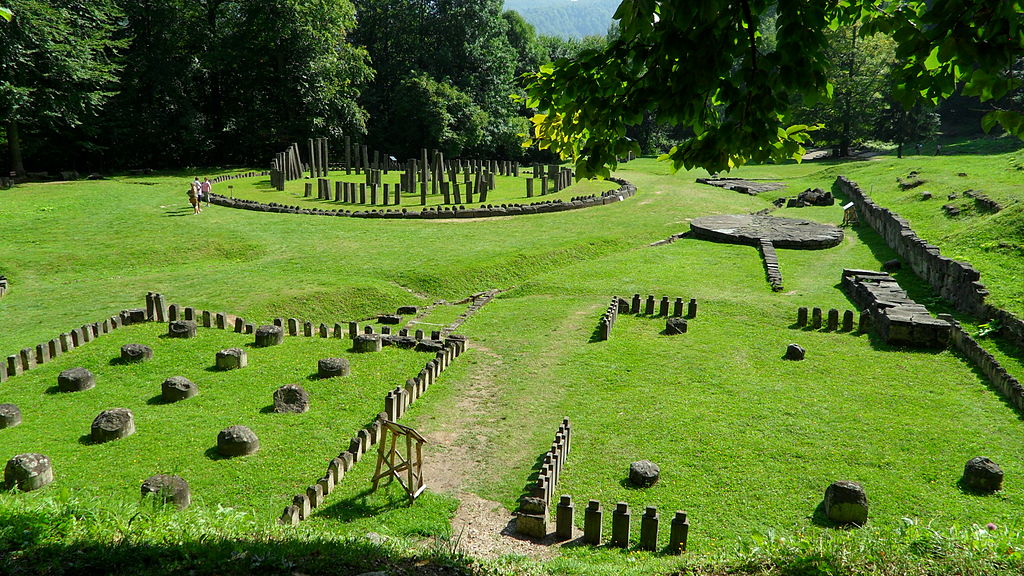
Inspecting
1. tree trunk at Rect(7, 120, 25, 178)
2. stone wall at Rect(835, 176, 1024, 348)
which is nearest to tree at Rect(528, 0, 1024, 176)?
stone wall at Rect(835, 176, 1024, 348)

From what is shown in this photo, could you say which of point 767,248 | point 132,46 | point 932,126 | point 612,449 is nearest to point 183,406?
point 612,449

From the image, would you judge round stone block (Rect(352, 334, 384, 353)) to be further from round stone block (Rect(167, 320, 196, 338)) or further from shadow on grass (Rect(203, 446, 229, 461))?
shadow on grass (Rect(203, 446, 229, 461))

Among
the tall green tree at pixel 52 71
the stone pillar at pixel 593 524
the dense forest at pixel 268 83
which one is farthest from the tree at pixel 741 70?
the dense forest at pixel 268 83

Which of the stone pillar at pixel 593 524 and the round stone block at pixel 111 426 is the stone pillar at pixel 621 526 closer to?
the stone pillar at pixel 593 524

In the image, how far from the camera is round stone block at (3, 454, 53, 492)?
837 centimetres

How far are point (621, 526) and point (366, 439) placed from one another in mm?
3892

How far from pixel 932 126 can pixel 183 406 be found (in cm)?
6042

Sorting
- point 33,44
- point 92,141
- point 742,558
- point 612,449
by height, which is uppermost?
point 33,44

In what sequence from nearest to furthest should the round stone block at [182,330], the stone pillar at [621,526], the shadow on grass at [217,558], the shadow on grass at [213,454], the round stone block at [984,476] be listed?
the shadow on grass at [217,558] → the stone pillar at [621,526] → the round stone block at [984,476] → the shadow on grass at [213,454] → the round stone block at [182,330]

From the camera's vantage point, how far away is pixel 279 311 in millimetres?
17406

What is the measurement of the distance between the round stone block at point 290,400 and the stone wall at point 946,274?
13171mm

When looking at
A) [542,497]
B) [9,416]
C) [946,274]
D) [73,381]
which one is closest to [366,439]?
[542,497]

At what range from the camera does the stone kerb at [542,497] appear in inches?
318

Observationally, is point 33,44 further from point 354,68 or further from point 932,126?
point 932,126
